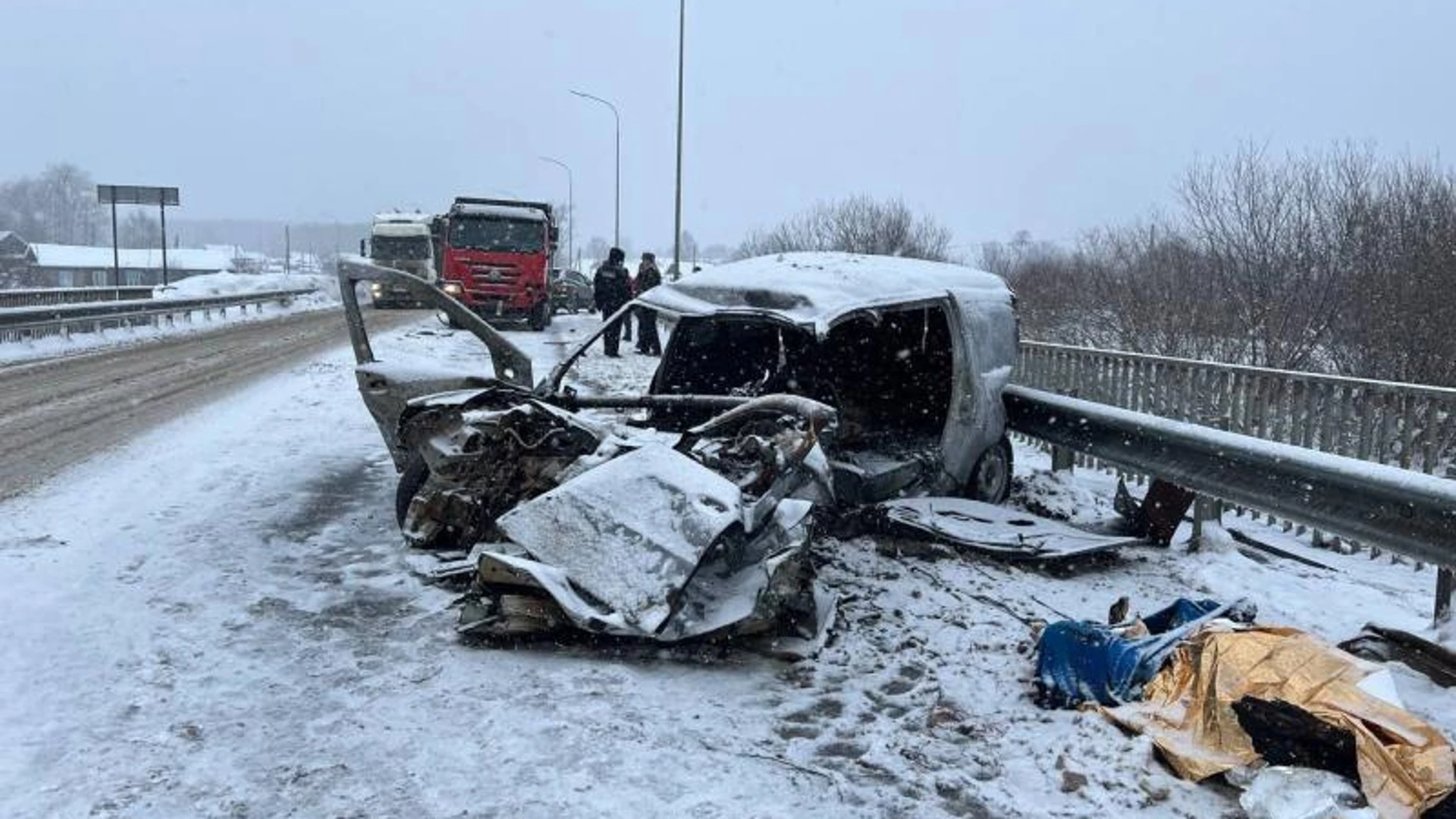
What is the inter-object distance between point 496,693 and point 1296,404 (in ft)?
20.8

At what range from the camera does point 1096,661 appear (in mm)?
4199

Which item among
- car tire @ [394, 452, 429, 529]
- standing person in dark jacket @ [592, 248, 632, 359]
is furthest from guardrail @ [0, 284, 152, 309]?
car tire @ [394, 452, 429, 529]

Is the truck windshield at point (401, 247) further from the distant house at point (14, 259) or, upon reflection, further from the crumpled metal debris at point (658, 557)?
the distant house at point (14, 259)

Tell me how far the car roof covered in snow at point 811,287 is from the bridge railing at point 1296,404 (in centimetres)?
206

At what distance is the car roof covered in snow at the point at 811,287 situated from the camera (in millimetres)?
6457

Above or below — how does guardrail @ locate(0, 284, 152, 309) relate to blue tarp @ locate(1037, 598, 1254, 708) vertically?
above

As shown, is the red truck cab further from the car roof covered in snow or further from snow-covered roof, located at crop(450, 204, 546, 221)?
the car roof covered in snow

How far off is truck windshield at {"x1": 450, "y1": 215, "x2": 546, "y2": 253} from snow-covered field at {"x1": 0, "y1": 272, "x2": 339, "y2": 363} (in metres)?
6.52

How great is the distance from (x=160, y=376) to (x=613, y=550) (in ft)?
41.3

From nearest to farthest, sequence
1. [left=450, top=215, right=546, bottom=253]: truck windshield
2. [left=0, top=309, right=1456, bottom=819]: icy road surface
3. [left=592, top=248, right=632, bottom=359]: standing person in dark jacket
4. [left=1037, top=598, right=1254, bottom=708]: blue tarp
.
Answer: [left=0, top=309, right=1456, bottom=819]: icy road surface, [left=1037, top=598, right=1254, bottom=708]: blue tarp, [left=592, top=248, right=632, bottom=359]: standing person in dark jacket, [left=450, top=215, right=546, bottom=253]: truck windshield

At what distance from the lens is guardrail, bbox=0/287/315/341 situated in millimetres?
19188

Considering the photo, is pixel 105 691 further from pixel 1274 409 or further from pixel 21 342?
pixel 21 342

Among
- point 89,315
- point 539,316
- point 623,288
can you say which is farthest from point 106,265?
point 623,288

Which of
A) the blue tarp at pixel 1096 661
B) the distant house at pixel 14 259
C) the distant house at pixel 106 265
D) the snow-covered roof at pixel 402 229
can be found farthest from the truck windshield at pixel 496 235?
the distant house at pixel 14 259
